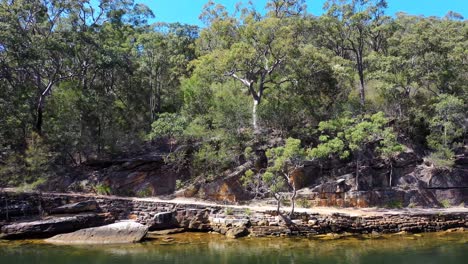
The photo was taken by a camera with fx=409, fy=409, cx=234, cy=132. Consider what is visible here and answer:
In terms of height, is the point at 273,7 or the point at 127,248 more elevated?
the point at 273,7

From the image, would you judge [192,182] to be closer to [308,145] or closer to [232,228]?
[232,228]

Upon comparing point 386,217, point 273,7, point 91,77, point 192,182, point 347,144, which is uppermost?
point 273,7

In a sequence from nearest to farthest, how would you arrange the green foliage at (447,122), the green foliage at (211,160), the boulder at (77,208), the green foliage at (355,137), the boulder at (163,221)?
the boulder at (163,221)
the boulder at (77,208)
the green foliage at (355,137)
the green foliage at (211,160)
the green foliage at (447,122)

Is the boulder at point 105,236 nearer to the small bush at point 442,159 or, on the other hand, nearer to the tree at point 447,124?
the small bush at point 442,159

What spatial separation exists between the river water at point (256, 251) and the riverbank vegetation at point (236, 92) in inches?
229

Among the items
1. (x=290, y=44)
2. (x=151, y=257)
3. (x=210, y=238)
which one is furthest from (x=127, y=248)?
(x=290, y=44)

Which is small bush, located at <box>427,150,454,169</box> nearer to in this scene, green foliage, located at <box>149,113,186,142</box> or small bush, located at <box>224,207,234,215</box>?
small bush, located at <box>224,207,234,215</box>

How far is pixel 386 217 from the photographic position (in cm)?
2234

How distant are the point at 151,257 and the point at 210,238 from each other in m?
4.45

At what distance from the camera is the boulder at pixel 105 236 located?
20.2 metres

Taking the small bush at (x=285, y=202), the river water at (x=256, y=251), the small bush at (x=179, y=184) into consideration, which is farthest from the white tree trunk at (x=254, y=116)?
the river water at (x=256, y=251)

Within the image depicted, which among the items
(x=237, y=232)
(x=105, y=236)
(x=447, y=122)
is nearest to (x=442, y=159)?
(x=447, y=122)

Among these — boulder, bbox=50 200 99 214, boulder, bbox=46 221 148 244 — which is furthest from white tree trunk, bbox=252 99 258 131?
boulder, bbox=50 200 99 214

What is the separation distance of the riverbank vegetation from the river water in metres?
5.81
